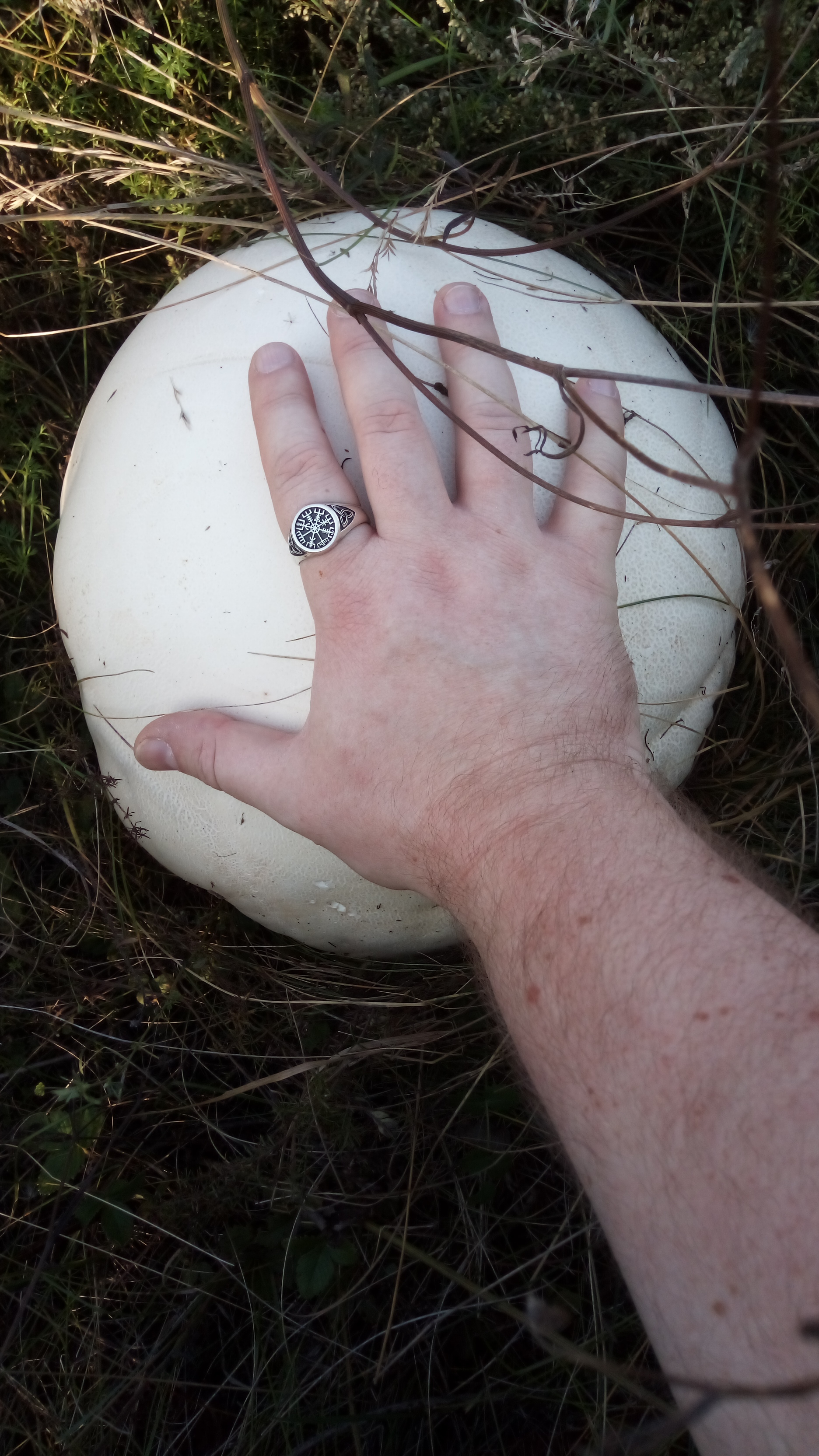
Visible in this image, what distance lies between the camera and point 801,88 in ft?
6.18

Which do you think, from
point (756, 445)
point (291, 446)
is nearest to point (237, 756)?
point (291, 446)

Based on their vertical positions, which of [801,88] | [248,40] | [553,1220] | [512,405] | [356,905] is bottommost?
[553,1220]

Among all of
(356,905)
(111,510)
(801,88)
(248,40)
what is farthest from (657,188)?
(356,905)

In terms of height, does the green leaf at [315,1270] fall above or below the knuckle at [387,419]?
below

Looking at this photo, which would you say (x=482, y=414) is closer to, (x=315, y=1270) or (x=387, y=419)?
(x=387, y=419)

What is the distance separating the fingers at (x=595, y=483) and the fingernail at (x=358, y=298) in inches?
13.4

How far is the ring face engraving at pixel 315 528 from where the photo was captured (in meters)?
1.40

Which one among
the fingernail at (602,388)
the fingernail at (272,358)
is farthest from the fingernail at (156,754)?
the fingernail at (602,388)

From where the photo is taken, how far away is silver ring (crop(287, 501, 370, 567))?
1401 mm

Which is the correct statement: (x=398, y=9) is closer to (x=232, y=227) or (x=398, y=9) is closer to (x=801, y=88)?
(x=232, y=227)

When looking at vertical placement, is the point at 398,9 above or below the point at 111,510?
above

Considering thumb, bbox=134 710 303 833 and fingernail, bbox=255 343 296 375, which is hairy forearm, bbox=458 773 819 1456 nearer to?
thumb, bbox=134 710 303 833

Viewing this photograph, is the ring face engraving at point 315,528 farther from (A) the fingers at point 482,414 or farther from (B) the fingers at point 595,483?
(B) the fingers at point 595,483

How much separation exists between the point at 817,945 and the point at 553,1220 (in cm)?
117
